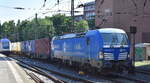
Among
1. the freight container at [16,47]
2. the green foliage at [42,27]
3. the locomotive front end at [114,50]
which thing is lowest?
the freight container at [16,47]

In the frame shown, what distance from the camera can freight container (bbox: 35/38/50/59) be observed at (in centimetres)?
4025

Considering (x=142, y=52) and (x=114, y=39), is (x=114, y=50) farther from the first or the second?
(x=142, y=52)

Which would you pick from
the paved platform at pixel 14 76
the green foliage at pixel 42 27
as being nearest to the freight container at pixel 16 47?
the green foliage at pixel 42 27

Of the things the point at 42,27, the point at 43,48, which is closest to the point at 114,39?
the point at 43,48

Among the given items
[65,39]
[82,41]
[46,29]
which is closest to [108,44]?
[82,41]

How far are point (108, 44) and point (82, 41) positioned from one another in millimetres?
3849

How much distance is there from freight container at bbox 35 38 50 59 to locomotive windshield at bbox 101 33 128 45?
765 inches

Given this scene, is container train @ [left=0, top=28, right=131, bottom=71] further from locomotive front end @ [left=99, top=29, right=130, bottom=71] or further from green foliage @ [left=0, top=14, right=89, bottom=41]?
green foliage @ [left=0, top=14, right=89, bottom=41]

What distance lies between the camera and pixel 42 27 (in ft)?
334

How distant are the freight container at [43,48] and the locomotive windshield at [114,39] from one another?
63.7 feet

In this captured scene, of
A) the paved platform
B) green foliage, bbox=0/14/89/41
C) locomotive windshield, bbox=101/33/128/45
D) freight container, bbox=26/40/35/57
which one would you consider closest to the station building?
freight container, bbox=26/40/35/57

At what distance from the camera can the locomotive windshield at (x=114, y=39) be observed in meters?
20.7

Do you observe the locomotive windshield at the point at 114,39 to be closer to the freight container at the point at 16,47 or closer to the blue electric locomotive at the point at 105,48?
the blue electric locomotive at the point at 105,48

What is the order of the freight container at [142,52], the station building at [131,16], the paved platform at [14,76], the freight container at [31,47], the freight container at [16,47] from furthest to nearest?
Answer: 1. the freight container at [16,47]
2. the station building at [131,16]
3. the freight container at [31,47]
4. the freight container at [142,52]
5. the paved platform at [14,76]
